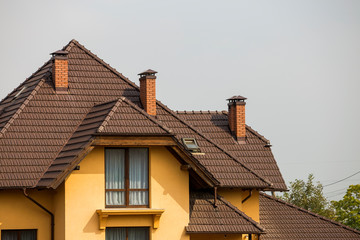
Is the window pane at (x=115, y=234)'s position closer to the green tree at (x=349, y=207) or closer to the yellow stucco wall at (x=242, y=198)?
the yellow stucco wall at (x=242, y=198)

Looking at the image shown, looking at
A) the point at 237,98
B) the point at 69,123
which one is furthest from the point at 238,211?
the point at 237,98

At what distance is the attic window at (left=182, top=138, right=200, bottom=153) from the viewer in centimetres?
3522

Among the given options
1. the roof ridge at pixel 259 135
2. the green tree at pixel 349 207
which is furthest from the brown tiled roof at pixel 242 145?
the green tree at pixel 349 207

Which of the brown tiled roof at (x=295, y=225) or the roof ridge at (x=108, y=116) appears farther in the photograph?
the brown tiled roof at (x=295, y=225)

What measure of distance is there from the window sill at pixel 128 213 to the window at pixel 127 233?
490 mm

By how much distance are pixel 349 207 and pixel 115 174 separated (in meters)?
36.5

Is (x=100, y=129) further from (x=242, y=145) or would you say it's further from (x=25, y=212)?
(x=242, y=145)

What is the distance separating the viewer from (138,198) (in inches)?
1280

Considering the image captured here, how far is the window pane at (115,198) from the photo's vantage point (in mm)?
32188

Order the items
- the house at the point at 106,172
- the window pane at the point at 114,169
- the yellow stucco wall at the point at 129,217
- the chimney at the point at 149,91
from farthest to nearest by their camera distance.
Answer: the chimney at the point at 149,91 < the window pane at the point at 114,169 < the house at the point at 106,172 < the yellow stucco wall at the point at 129,217

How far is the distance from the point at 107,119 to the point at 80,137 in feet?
4.33

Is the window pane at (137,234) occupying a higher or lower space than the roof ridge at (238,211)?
lower

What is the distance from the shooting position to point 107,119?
3219 cm

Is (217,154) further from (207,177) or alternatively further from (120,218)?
(120,218)
